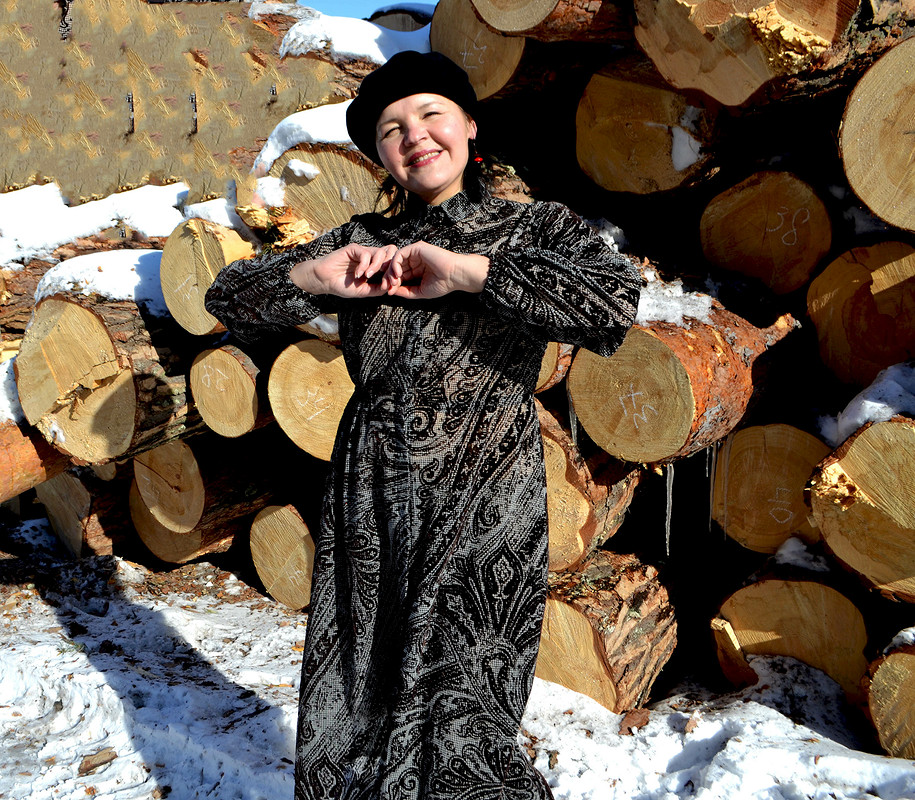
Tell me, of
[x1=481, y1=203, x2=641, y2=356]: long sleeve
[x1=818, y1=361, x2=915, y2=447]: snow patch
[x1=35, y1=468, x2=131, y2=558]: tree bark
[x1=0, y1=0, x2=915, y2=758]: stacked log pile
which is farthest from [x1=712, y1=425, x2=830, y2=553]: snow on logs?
[x1=35, y1=468, x2=131, y2=558]: tree bark

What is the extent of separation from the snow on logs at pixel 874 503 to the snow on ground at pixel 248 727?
555mm

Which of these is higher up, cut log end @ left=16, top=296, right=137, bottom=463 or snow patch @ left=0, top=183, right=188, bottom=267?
snow patch @ left=0, top=183, right=188, bottom=267

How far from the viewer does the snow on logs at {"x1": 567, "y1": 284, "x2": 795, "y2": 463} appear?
2.36 meters

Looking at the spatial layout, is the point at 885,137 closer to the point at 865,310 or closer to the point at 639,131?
the point at 865,310

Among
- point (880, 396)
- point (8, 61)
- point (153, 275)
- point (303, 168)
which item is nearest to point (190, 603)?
point (153, 275)

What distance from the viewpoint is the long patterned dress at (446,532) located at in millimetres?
1479

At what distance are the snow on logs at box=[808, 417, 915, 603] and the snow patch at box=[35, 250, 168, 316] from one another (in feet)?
8.53

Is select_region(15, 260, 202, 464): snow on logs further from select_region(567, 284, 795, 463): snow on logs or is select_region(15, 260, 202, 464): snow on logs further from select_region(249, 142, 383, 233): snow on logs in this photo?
select_region(567, 284, 795, 463): snow on logs

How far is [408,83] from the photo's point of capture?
4.87ft

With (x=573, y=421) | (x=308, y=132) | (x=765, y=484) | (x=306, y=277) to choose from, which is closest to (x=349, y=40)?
(x=308, y=132)

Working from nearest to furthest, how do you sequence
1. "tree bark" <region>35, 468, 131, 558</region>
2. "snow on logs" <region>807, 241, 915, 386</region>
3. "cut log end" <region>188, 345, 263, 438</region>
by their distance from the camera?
"snow on logs" <region>807, 241, 915, 386</region>, "cut log end" <region>188, 345, 263, 438</region>, "tree bark" <region>35, 468, 131, 558</region>

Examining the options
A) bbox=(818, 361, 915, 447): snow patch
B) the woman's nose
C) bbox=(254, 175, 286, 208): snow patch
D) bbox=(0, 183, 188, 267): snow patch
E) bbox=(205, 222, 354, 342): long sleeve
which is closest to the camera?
the woman's nose

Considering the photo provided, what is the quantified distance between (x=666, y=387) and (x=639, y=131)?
1046mm

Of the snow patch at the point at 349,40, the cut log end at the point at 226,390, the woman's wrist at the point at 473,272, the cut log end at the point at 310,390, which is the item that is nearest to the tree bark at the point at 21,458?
the cut log end at the point at 226,390
